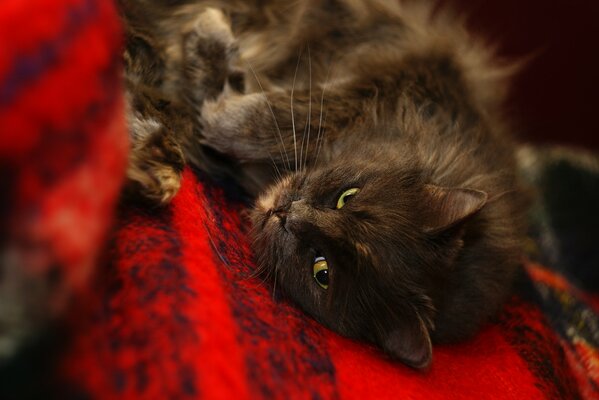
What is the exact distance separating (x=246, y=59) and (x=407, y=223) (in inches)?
30.4

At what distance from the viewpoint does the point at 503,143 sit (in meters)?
1.83

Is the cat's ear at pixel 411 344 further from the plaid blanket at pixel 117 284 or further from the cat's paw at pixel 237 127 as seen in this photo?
the cat's paw at pixel 237 127

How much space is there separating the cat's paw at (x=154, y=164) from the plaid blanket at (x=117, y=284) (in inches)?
1.5

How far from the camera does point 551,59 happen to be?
268 centimetres

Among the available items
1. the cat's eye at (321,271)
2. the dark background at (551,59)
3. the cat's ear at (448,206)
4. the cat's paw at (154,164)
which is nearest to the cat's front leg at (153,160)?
the cat's paw at (154,164)

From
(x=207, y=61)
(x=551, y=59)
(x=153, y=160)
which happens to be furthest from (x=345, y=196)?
(x=551, y=59)

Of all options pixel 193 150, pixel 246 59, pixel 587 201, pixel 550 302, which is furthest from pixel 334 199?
pixel 587 201

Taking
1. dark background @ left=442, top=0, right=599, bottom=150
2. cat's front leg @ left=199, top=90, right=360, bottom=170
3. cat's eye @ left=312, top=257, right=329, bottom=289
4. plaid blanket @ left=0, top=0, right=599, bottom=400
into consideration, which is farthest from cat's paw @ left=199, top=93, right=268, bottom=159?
dark background @ left=442, top=0, right=599, bottom=150

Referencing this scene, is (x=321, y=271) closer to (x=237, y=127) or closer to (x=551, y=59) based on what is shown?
(x=237, y=127)

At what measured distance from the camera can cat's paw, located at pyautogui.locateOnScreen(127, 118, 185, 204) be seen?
1051 mm

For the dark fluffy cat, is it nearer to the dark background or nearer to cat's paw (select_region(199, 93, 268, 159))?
cat's paw (select_region(199, 93, 268, 159))

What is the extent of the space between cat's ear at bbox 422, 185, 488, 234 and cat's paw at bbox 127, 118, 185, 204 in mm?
562

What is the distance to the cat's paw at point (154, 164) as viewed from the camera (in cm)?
105

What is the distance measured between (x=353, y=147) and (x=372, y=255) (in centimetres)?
37
